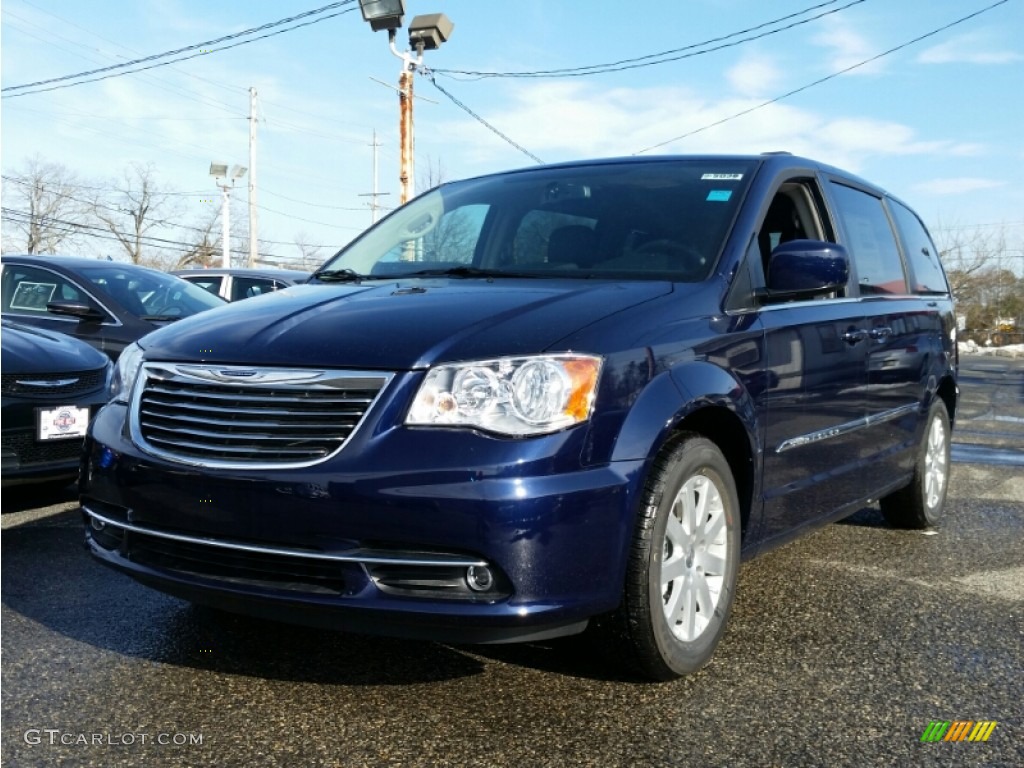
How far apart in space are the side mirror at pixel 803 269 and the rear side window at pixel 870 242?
0.90 metres

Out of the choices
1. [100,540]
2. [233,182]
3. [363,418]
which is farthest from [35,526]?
[233,182]

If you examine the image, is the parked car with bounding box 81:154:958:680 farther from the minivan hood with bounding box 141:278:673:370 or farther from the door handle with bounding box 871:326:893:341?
the door handle with bounding box 871:326:893:341

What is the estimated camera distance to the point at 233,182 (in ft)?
159

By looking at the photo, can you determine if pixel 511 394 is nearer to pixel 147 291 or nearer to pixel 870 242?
pixel 870 242

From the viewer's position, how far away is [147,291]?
7559 millimetres

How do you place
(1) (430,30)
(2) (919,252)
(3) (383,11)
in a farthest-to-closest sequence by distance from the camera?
1. (1) (430,30)
2. (3) (383,11)
3. (2) (919,252)

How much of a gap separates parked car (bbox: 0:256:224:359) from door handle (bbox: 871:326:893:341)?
4993mm

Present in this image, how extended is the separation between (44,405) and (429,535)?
10.9ft

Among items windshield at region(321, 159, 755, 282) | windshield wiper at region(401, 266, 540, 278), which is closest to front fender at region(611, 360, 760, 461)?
windshield at region(321, 159, 755, 282)

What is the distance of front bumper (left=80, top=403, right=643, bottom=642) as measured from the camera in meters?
2.42

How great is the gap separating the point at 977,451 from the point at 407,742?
727 centimetres

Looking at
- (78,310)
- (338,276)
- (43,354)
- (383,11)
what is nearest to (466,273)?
(338,276)

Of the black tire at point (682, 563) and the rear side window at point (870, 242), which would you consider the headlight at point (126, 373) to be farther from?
the rear side window at point (870, 242)

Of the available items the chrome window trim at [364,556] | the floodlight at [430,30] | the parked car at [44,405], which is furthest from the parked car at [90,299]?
the floodlight at [430,30]
